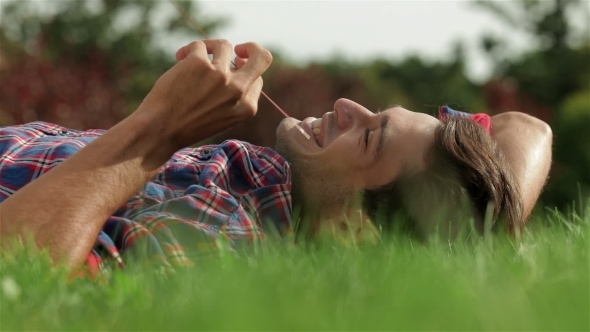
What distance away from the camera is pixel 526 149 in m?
3.80

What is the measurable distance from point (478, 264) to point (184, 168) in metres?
1.43

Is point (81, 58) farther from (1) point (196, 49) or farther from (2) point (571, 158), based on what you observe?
(1) point (196, 49)

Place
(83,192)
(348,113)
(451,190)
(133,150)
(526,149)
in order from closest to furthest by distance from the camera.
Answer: (83,192) → (133,150) → (451,190) → (348,113) → (526,149)

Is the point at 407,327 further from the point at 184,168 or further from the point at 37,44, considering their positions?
the point at 37,44

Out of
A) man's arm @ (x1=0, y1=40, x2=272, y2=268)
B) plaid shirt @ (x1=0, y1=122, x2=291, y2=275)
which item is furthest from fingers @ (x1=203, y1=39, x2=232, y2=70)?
plaid shirt @ (x1=0, y1=122, x2=291, y2=275)

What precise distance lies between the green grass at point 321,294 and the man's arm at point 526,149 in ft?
5.35

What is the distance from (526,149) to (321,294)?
2.47 metres

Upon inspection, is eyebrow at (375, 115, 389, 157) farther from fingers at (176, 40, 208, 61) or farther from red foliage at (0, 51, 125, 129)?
red foliage at (0, 51, 125, 129)

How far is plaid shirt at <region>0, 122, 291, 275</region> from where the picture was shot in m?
2.44

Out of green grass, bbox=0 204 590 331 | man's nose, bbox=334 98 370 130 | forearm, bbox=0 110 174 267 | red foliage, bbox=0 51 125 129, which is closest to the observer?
green grass, bbox=0 204 590 331

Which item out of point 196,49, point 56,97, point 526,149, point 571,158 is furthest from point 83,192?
point 56,97

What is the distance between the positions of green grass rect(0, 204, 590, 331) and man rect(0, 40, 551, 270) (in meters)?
0.32

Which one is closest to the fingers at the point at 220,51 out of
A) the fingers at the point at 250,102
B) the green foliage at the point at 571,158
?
the fingers at the point at 250,102

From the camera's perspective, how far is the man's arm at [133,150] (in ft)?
7.36
